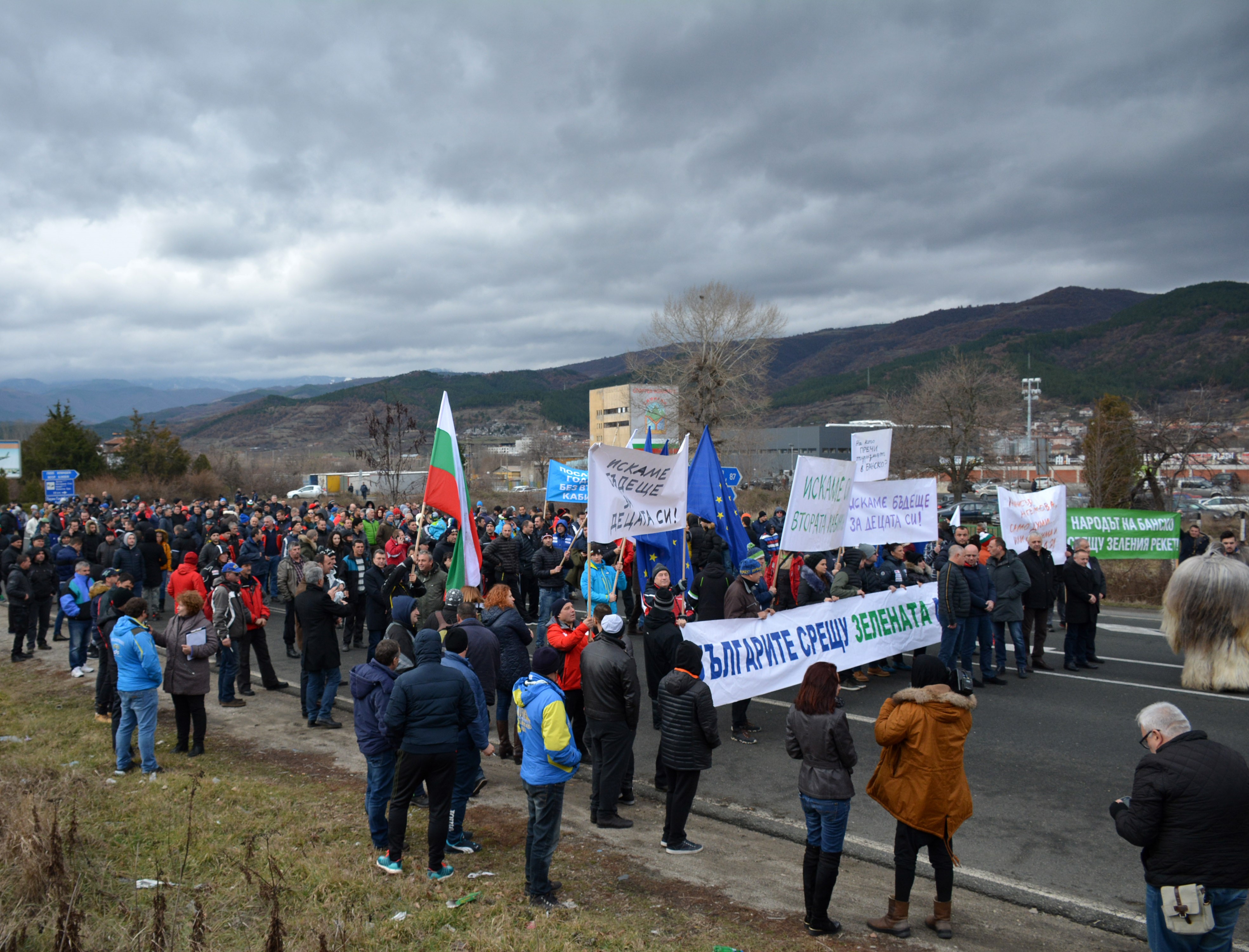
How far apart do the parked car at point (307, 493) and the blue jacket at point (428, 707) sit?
63010 mm

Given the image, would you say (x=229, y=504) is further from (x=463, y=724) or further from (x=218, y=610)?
(x=463, y=724)

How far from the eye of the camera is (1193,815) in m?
3.75

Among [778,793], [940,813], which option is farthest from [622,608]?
[940,813]

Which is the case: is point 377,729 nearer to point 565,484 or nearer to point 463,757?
point 463,757

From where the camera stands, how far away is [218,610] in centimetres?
1008

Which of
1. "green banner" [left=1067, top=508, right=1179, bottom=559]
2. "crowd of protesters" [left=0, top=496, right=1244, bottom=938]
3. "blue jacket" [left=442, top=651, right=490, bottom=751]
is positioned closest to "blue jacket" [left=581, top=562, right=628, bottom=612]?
"crowd of protesters" [left=0, top=496, right=1244, bottom=938]

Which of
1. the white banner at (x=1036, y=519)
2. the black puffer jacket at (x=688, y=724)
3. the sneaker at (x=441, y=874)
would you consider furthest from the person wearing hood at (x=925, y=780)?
the white banner at (x=1036, y=519)

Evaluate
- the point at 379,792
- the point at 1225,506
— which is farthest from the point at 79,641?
the point at 1225,506

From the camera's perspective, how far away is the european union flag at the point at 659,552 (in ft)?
35.4

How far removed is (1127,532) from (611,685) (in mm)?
17501

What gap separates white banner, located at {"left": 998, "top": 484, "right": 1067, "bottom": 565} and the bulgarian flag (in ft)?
28.0

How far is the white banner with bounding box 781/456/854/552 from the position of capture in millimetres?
9992

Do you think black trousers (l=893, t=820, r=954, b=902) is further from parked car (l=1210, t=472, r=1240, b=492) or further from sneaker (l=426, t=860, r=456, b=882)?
parked car (l=1210, t=472, r=1240, b=492)

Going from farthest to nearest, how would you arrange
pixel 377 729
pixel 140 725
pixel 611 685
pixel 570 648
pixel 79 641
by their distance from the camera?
pixel 79 641, pixel 140 725, pixel 570 648, pixel 611 685, pixel 377 729
